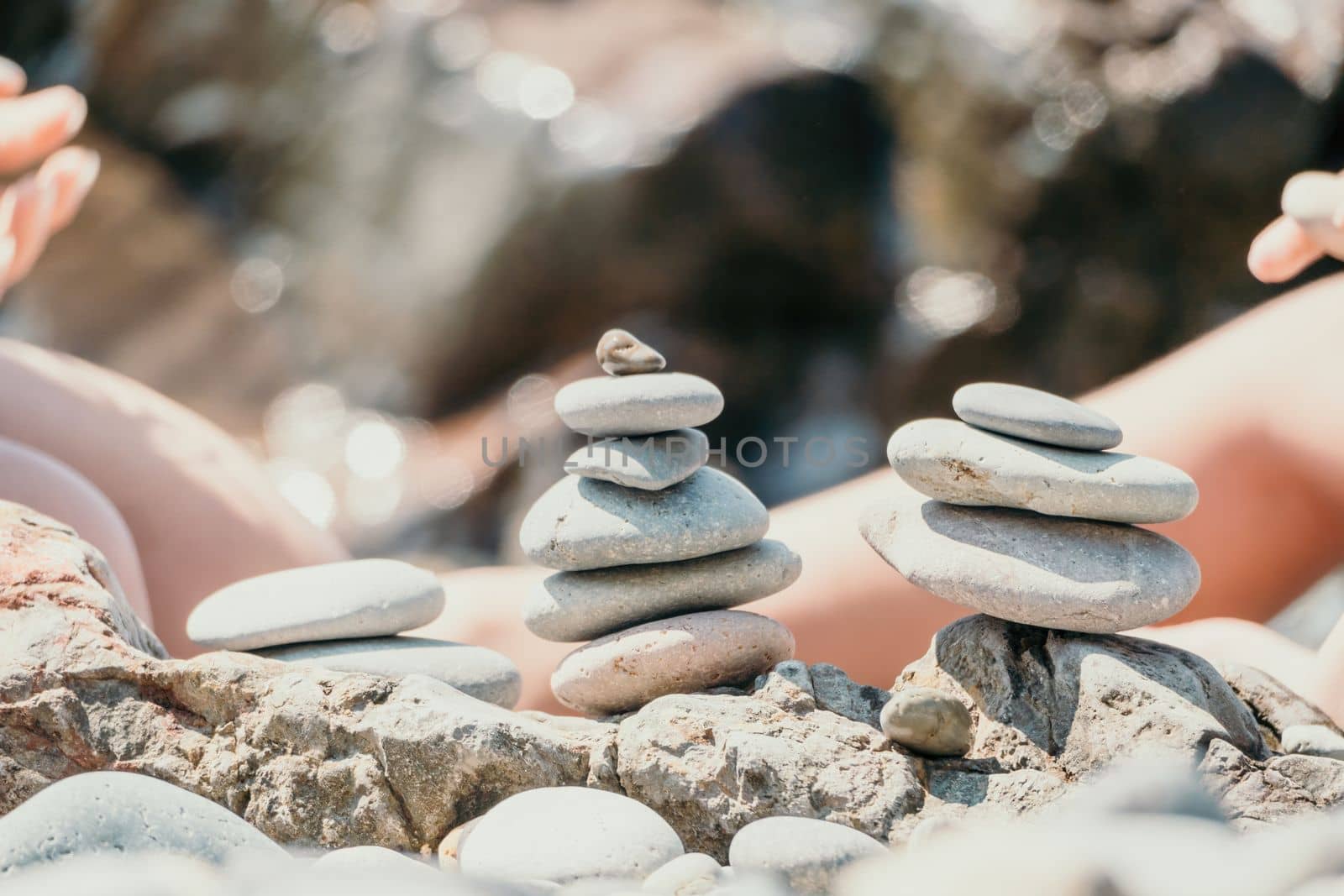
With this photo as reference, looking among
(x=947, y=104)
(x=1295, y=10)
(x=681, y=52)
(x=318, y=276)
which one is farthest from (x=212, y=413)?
(x=1295, y=10)

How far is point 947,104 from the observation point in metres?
4.86

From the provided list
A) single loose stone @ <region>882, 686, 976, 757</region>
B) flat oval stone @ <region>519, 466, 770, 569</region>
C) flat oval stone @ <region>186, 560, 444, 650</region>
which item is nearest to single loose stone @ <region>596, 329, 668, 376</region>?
flat oval stone @ <region>519, 466, 770, 569</region>

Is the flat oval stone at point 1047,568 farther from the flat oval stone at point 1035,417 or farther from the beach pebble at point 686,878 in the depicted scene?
the beach pebble at point 686,878

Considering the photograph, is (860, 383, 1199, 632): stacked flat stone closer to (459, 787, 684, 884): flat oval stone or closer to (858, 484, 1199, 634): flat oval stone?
(858, 484, 1199, 634): flat oval stone

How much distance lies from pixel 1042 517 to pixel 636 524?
510mm

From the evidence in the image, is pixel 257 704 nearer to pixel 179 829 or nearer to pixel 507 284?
pixel 179 829

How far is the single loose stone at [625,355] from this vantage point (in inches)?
66.7

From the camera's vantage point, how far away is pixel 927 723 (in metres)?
1.42

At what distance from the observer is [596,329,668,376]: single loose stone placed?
1.69 m

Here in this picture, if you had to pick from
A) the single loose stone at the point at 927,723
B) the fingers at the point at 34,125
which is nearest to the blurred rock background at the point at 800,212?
the fingers at the point at 34,125

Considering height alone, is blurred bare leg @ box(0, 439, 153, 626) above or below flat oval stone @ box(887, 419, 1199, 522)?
below

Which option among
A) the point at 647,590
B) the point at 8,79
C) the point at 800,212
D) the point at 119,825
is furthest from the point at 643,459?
the point at 800,212

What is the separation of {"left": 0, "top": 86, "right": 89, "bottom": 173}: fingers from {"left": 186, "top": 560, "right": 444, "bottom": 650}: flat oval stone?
90 cm

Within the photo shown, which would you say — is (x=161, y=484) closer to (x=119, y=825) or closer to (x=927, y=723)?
(x=119, y=825)
